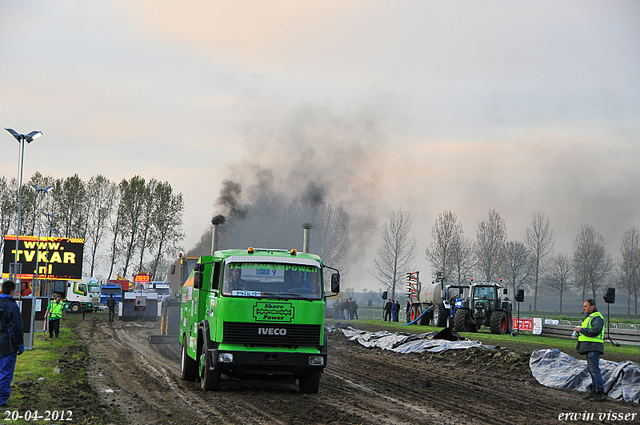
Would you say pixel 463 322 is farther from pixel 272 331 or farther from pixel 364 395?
pixel 272 331

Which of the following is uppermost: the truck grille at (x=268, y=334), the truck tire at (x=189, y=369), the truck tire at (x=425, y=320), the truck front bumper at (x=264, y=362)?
the truck grille at (x=268, y=334)

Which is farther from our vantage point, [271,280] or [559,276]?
[559,276]

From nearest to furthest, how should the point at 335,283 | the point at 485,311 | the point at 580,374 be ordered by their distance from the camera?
1. the point at 335,283
2. the point at 580,374
3. the point at 485,311

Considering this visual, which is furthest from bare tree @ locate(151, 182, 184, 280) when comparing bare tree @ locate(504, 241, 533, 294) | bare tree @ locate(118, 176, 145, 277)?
bare tree @ locate(504, 241, 533, 294)

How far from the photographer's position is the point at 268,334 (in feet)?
35.7

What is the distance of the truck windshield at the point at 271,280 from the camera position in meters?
11.0

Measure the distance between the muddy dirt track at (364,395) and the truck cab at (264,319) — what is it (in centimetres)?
55

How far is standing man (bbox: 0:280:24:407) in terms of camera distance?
30.7 feet

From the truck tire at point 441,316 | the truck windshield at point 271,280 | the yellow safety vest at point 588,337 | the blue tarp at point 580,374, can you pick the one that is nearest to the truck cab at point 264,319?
the truck windshield at point 271,280

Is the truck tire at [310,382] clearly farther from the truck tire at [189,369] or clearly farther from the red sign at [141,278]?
the red sign at [141,278]

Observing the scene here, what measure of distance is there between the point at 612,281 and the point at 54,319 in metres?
61.9

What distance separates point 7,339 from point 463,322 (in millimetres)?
24020

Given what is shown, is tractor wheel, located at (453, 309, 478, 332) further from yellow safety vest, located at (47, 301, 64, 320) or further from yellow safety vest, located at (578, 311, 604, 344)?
yellow safety vest, located at (47, 301, 64, 320)

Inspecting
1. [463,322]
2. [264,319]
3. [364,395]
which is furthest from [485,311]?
[264,319]
